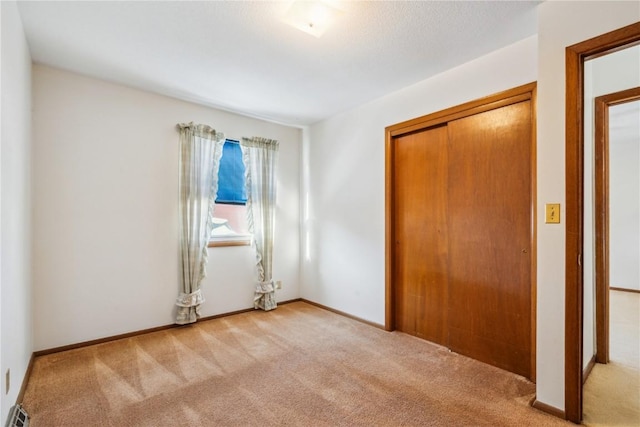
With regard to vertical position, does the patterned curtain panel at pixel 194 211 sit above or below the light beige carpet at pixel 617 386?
above

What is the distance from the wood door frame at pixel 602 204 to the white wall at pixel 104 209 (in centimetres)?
355

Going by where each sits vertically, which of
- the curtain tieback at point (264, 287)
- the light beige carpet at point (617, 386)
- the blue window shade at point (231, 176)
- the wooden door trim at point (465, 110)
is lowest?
the light beige carpet at point (617, 386)

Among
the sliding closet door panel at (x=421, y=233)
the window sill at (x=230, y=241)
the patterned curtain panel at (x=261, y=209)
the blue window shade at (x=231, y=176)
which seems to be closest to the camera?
the sliding closet door panel at (x=421, y=233)

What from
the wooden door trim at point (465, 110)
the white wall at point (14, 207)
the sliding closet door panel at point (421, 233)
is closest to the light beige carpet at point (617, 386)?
the sliding closet door panel at point (421, 233)

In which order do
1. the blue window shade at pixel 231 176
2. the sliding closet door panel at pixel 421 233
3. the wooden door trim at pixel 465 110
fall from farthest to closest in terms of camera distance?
the blue window shade at pixel 231 176 → the sliding closet door panel at pixel 421 233 → the wooden door trim at pixel 465 110

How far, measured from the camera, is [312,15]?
74.1 inches

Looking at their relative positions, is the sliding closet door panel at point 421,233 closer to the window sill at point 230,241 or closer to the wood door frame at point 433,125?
the wood door frame at point 433,125

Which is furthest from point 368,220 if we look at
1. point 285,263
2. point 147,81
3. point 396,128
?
point 147,81

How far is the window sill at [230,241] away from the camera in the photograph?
355cm

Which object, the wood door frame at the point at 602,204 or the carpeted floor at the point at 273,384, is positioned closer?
the carpeted floor at the point at 273,384

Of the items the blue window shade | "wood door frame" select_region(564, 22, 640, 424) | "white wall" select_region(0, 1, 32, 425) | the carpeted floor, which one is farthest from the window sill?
"wood door frame" select_region(564, 22, 640, 424)

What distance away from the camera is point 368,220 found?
134 inches

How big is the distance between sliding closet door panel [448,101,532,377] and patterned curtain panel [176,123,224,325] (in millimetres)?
2497

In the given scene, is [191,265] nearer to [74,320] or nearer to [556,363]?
[74,320]
